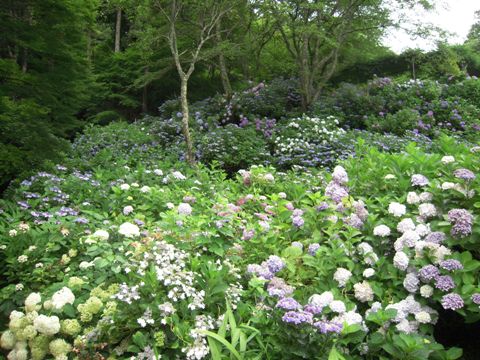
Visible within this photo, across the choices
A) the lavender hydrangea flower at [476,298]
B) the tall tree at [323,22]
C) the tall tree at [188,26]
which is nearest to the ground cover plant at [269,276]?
the lavender hydrangea flower at [476,298]

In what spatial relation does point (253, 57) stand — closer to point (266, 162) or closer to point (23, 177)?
point (266, 162)

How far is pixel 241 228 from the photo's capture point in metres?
3.15

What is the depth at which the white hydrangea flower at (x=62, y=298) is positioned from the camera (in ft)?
7.87

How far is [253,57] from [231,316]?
11926mm

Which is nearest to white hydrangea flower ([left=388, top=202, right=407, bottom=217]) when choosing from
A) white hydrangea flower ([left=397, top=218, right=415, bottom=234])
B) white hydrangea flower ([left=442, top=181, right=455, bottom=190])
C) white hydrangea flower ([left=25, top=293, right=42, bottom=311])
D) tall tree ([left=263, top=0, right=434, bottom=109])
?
white hydrangea flower ([left=397, top=218, right=415, bottom=234])

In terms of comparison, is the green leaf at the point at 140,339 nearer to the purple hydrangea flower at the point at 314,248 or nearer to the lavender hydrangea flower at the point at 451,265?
the purple hydrangea flower at the point at 314,248

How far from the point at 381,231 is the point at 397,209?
0.76 ft

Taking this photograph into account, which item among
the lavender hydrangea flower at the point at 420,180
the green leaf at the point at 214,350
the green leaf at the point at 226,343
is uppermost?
the lavender hydrangea flower at the point at 420,180

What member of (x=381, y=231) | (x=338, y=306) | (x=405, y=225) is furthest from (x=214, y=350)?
(x=405, y=225)

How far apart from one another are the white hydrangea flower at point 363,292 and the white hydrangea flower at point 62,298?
5.16 feet

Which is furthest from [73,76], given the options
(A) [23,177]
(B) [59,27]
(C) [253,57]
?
(C) [253,57]

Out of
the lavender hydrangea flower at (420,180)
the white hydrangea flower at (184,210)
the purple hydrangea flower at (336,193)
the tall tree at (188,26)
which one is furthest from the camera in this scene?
the tall tree at (188,26)

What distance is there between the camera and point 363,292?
2330 mm

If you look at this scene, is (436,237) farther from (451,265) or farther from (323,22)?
(323,22)
